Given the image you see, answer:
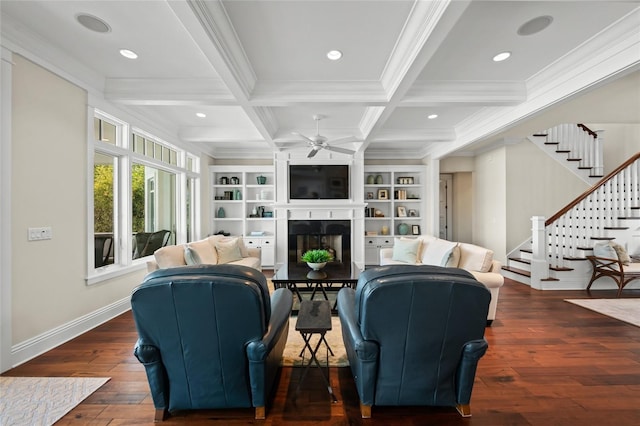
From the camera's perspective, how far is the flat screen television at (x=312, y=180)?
245 inches

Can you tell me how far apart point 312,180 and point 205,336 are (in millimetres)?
4905

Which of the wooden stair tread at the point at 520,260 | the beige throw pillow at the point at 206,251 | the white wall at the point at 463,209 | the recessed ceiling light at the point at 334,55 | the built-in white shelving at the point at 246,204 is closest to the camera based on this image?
the recessed ceiling light at the point at 334,55

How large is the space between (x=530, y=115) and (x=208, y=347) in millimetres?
4259

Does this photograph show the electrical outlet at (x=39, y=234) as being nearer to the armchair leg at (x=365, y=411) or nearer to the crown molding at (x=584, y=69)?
the armchair leg at (x=365, y=411)

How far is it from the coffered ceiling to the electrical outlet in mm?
1540

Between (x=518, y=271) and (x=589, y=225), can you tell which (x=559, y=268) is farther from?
(x=589, y=225)

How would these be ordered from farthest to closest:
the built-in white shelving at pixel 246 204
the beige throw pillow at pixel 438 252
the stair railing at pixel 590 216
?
the built-in white shelving at pixel 246 204, the stair railing at pixel 590 216, the beige throw pillow at pixel 438 252

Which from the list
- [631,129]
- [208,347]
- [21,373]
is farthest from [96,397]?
[631,129]

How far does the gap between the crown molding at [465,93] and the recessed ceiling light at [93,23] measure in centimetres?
300

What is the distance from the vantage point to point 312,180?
246 inches

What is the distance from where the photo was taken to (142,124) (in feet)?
13.6

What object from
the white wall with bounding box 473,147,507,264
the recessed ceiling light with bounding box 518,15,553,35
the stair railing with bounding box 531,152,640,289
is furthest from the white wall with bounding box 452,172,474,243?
the recessed ceiling light with bounding box 518,15,553,35

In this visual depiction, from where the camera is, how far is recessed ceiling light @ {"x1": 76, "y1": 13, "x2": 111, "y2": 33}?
7.34 feet

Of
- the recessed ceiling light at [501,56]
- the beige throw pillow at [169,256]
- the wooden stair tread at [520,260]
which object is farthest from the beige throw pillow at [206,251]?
the wooden stair tread at [520,260]
